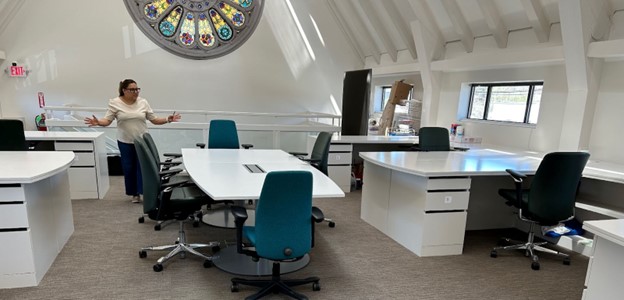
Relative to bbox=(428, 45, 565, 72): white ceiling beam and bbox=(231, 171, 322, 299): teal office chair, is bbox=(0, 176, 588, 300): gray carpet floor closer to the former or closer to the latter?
bbox=(231, 171, 322, 299): teal office chair

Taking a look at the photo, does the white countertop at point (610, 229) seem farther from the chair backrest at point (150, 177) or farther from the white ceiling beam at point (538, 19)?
the white ceiling beam at point (538, 19)

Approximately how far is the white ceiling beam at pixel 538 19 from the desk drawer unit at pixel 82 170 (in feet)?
18.0

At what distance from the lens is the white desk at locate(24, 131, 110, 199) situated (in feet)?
13.9

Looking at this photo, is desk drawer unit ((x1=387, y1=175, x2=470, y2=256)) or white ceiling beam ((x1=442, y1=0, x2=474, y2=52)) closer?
desk drawer unit ((x1=387, y1=175, x2=470, y2=256))

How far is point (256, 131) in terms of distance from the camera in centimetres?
576

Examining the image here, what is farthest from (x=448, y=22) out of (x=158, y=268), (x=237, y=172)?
(x=158, y=268)

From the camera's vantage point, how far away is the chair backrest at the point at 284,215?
1975 mm

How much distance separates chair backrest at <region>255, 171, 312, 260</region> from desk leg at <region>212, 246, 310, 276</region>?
2.34 feet

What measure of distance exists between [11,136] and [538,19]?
5792 mm

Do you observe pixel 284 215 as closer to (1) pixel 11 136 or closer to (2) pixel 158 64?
(1) pixel 11 136

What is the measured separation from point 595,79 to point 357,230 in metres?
3.07

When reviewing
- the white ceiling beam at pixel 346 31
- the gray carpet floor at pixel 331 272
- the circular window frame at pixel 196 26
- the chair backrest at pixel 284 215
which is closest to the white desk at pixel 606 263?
the gray carpet floor at pixel 331 272

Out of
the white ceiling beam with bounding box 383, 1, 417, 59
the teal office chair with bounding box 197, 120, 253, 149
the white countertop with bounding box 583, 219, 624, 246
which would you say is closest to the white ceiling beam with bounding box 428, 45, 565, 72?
the white ceiling beam with bounding box 383, 1, 417, 59

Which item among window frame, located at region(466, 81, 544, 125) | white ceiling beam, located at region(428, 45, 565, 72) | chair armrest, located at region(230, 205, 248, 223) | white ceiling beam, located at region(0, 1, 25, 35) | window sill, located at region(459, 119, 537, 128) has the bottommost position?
chair armrest, located at region(230, 205, 248, 223)
